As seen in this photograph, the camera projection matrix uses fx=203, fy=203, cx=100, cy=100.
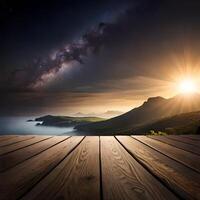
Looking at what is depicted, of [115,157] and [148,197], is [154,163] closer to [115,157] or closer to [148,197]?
[115,157]

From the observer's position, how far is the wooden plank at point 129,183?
1.19m

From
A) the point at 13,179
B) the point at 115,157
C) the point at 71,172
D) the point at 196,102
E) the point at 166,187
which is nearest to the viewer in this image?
the point at 166,187

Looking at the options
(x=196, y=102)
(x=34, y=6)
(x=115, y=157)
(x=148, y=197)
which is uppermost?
(x=196, y=102)

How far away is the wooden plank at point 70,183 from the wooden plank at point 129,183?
8 centimetres

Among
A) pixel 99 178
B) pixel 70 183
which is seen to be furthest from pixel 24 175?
pixel 99 178

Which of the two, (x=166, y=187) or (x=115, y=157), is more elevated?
(x=115, y=157)

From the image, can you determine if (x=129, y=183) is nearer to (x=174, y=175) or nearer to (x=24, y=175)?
(x=174, y=175)

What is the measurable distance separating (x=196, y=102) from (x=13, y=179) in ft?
614

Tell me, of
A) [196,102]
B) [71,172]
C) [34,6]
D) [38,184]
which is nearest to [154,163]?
[71,172]

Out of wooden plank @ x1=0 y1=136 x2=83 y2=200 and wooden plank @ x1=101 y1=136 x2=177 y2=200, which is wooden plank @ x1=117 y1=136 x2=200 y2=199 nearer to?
wooden plank @ x1=101 y1=136 x2=177 y2=200

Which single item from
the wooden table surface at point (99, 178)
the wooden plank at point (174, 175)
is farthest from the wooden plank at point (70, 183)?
the wooden plank at point (174, 175)

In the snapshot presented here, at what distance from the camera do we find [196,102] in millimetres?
169875

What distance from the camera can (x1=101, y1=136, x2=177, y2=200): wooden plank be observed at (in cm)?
119

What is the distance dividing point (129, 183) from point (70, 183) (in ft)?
1.34
